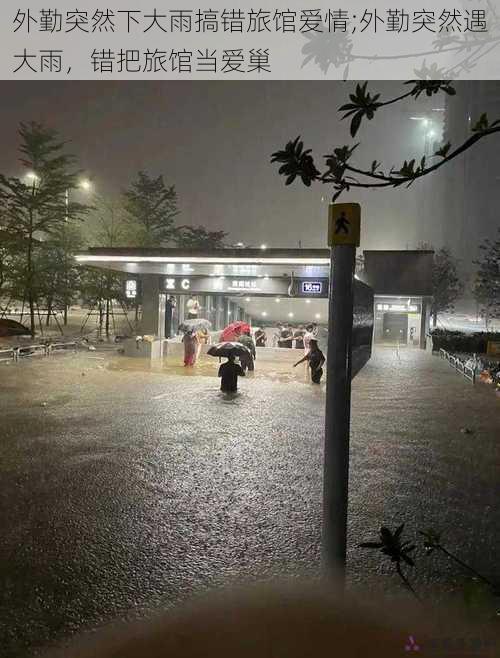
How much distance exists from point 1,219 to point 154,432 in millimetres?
21051

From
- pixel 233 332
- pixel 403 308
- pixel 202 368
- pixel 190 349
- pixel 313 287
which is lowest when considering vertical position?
pixel 202 368

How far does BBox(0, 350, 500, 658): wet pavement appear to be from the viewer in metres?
3.29

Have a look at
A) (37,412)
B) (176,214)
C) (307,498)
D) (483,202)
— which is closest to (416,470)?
(307,498)

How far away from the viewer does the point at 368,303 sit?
3121 millimetres

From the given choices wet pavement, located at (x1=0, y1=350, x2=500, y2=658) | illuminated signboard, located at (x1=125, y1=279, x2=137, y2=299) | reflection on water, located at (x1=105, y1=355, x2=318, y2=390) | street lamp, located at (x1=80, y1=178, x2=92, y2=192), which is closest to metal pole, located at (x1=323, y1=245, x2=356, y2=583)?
wet pavement, located at (x1=0, y1=350, x2=500, y2=658)

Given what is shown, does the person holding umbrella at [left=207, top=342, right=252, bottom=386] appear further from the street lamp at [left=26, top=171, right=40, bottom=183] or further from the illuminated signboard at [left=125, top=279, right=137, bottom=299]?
the street lamp at [left=26, top=171, right=40, bottom=183]

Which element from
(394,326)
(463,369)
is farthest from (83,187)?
(394,326)

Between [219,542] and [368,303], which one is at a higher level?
[368,303]

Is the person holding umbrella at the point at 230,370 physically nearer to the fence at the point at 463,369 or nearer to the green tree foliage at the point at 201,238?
the fence at the point at 463,369

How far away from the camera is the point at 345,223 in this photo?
95.1 inches

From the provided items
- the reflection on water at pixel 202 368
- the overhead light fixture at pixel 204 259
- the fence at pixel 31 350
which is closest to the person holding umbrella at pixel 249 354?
the reflection on water at pixel 202 368

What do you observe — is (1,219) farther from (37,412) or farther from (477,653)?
(477,653)

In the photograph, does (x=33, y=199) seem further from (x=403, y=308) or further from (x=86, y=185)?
(x=403, y=308)

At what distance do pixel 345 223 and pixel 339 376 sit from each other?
2.66ft
